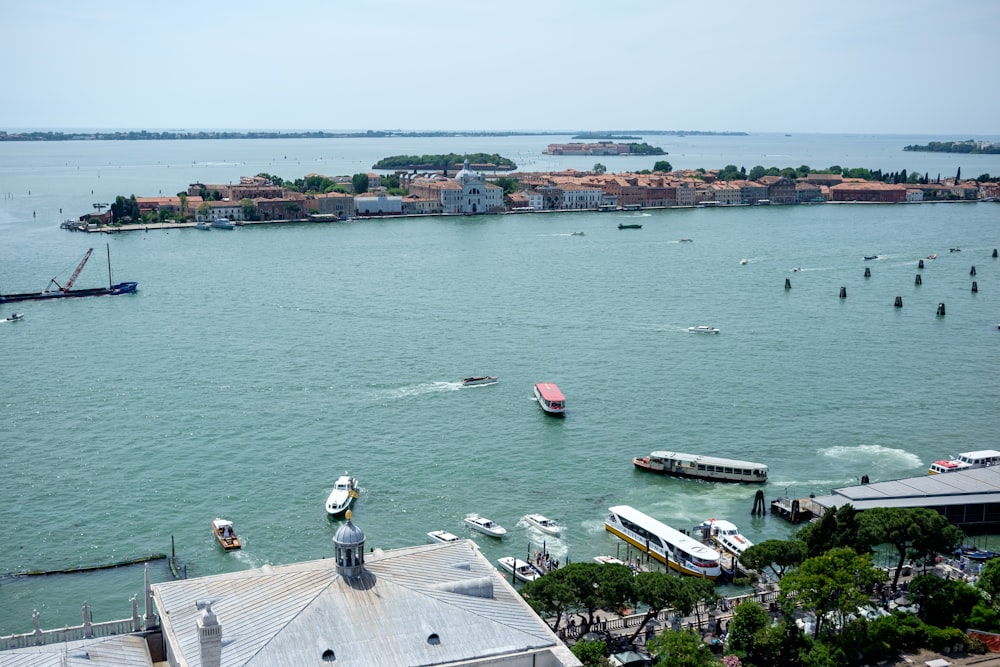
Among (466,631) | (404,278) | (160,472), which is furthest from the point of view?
(404,278)

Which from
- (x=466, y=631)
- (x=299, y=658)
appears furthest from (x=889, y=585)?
(x=299, y=658)

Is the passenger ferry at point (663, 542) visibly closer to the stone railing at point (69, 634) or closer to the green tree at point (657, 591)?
the green tree at point (657, 591)

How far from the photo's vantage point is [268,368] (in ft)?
124

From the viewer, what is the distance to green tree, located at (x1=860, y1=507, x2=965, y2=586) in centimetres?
2033

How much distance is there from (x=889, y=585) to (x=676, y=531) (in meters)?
4.51

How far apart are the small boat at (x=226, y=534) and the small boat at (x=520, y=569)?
585 centimetres

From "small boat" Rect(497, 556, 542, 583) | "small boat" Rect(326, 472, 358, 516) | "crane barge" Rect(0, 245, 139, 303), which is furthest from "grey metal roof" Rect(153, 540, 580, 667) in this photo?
"crane barge" Rect(0, 245, 139, 303)

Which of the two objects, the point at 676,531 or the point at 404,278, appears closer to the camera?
the point at 676,531

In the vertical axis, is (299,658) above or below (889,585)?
above

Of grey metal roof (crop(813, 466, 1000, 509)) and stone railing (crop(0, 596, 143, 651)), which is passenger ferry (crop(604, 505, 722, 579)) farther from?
stone railing (crop(0, 596, 143, 651))

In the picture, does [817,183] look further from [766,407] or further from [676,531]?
[676,531]

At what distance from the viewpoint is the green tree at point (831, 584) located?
17.2 m

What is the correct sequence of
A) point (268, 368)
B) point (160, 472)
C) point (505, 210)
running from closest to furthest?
1. point (160, 472)
2. point (268, 368)
3. point (505, 210)

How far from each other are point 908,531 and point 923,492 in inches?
172
